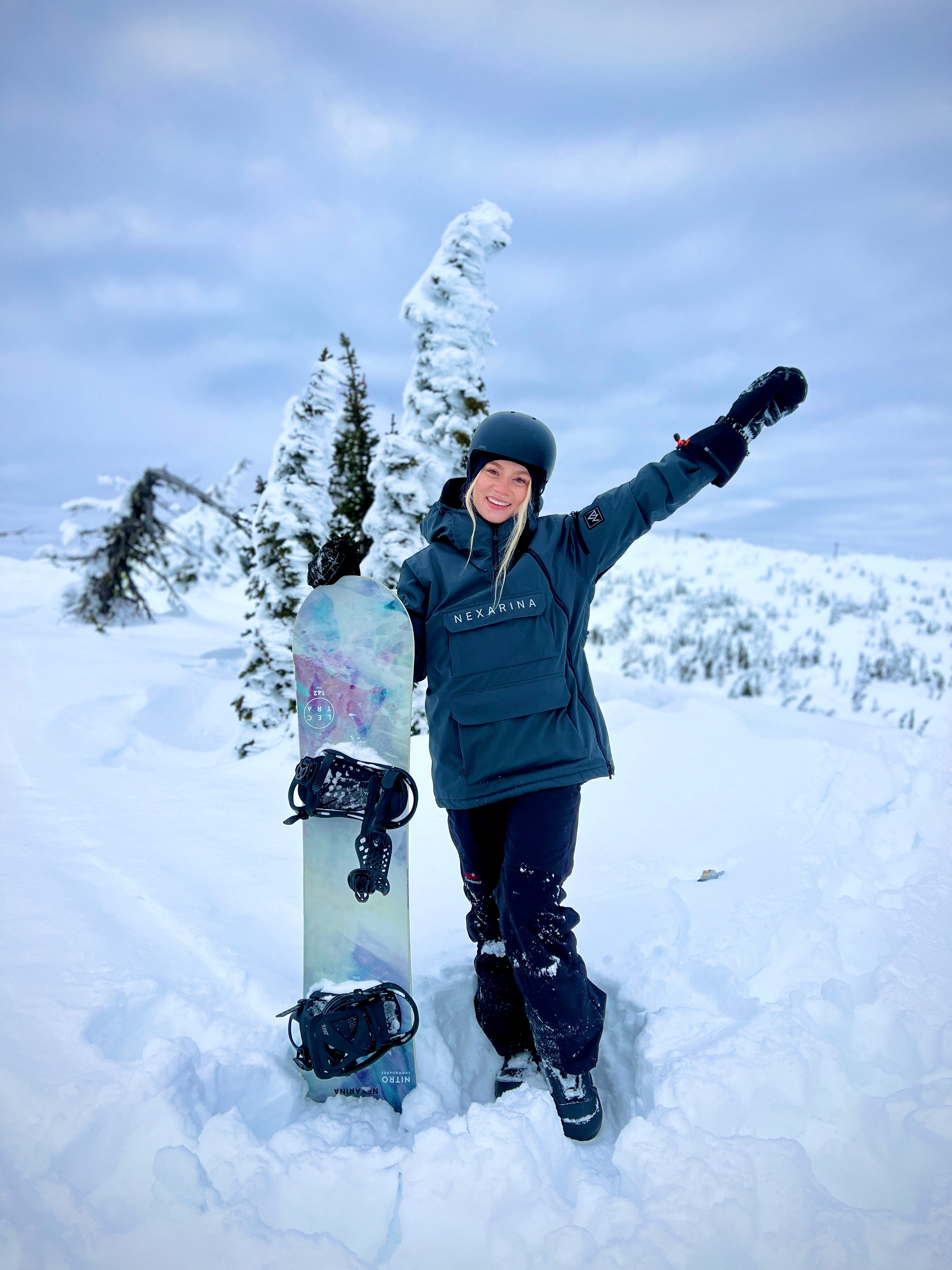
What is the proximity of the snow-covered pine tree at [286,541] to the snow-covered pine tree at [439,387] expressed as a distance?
864 millimetres

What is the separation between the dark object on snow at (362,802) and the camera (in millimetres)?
2127

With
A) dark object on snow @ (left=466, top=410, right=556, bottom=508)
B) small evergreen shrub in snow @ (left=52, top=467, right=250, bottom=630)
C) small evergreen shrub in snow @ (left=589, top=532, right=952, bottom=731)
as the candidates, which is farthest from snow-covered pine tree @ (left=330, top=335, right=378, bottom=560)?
dark object on snow @ (left=466, top=410, right=556, bottom=508)

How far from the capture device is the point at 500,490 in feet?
7.50

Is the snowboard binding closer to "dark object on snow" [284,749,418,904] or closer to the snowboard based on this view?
the snowboard

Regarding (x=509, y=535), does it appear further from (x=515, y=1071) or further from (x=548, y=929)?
(x=515, y=1071)

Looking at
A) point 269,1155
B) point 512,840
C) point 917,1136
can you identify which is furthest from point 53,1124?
point 917,1136

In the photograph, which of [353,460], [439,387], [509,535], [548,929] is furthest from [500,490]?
[353,460]

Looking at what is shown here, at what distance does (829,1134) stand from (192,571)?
20537 millimetres

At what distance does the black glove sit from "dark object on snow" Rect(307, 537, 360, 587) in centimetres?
125

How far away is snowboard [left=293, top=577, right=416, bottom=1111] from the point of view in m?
2.23

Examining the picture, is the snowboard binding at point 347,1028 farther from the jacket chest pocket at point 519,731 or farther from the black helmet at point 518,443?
the black helmet at point 518,443

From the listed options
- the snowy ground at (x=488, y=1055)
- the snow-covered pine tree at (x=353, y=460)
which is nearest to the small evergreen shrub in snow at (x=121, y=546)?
the snow-covered pine tree at (x=353, y=460)

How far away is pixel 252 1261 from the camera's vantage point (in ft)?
4.50

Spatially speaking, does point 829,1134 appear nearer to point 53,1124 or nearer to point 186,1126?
point 186,1126
